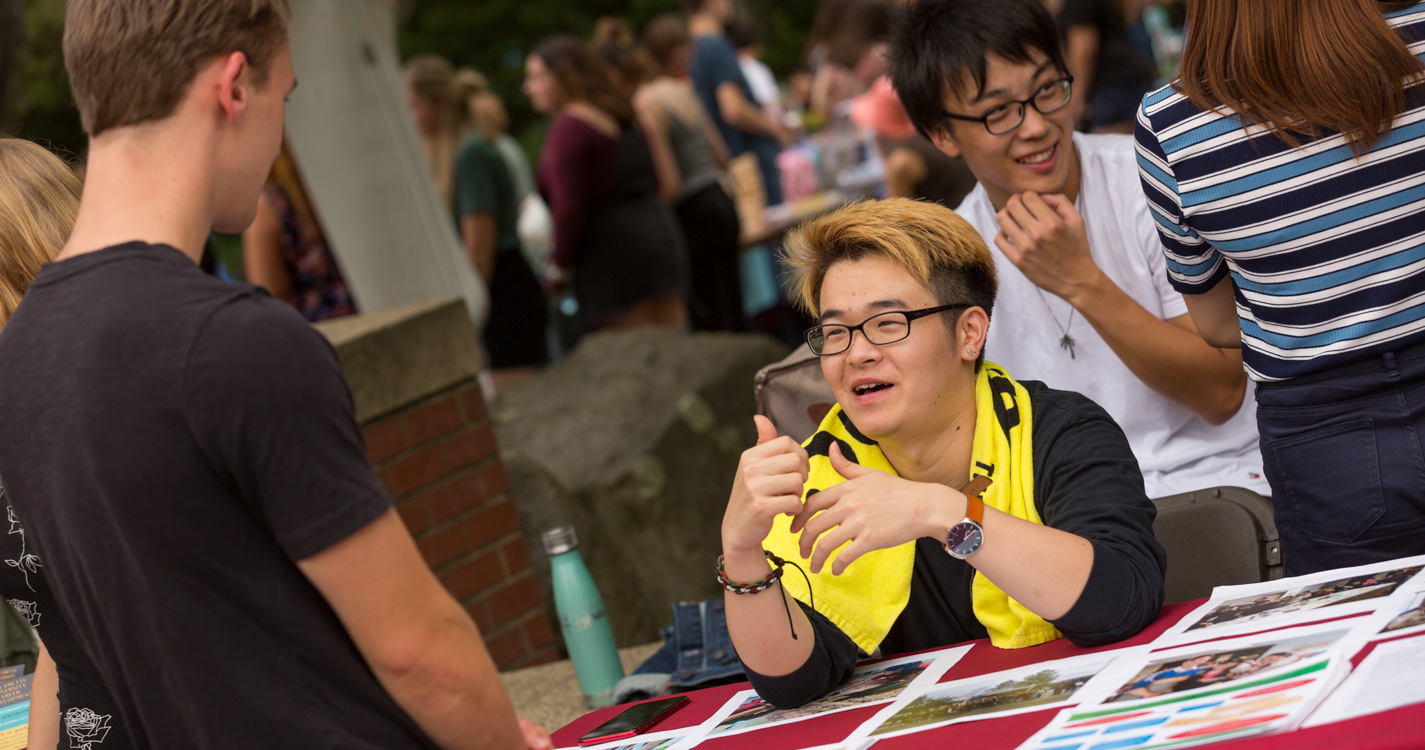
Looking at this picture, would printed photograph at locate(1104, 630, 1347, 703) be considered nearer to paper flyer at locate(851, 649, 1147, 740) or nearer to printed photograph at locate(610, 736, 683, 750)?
paper flyer at locate(851, 649, 1147, 740)

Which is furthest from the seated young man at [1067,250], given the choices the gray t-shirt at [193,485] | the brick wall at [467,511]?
the brick wall at [467,511]

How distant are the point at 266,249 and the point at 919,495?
140 inches

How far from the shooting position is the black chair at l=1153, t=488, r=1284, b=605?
7.23ft

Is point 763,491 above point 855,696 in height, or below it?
above

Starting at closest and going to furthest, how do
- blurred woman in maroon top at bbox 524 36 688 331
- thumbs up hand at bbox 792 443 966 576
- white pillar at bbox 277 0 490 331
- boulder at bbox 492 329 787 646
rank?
thumbs up hand at bbox 792 443 966 576
boulder at bbox 492 329 787 646
white pillar at bbox 277 0 490 331
blurred woman in maroon top at bbox 524 36 688 331

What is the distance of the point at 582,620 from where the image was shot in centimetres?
290

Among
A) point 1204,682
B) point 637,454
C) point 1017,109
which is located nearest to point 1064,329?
point 1017,109

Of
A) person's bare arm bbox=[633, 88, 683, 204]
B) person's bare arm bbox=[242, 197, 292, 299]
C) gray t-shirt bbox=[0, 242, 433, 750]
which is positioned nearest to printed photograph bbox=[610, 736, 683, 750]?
gray t-shirt bbox=[0, 242, 433, 750]

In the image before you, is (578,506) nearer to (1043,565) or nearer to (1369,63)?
(1043,565)

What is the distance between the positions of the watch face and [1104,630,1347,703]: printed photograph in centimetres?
29

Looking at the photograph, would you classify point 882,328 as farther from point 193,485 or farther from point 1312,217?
point 193,485

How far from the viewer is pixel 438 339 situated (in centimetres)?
394

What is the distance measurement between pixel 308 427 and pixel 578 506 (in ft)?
10.3

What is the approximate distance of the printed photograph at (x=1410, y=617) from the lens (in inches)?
57.1
